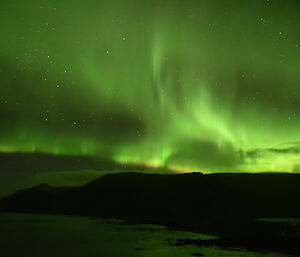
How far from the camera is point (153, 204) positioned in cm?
18462

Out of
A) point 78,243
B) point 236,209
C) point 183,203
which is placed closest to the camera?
point 78,243

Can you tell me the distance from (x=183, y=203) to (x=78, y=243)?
4918 inches

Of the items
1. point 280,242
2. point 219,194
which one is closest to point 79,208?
point 219,194

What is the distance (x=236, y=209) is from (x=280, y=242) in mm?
116050

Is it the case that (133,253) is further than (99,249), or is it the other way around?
(99,249)

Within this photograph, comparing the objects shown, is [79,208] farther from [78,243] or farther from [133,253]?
[133,253]

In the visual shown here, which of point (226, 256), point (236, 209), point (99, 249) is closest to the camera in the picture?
point (226, 256)

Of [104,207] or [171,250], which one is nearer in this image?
[171,250]

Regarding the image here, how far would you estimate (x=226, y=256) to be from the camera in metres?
40.9

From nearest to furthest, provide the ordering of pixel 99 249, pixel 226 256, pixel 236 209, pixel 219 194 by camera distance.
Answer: pixel 226 256
pixel 99 249
pixel 236 209
pixel 219 194

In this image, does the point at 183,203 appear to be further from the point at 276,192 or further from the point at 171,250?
the point at 171,250

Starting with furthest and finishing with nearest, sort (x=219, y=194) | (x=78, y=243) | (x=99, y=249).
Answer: (x=219, y=194)
(x=78, y=243)
(x=99, y=249)

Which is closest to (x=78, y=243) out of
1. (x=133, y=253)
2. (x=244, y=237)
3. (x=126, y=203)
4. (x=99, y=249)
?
(x=99, y=249)

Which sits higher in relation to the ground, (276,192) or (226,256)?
(276,192)
